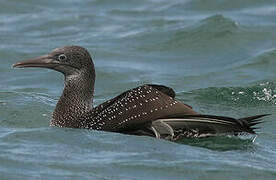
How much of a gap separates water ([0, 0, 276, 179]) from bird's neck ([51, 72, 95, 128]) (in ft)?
0.93

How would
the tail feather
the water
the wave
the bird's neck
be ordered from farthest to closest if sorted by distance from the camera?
the wave < the bird's neck < the tail feather < the water

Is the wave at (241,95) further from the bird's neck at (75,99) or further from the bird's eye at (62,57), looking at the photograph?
the bird's eye at (62,57)

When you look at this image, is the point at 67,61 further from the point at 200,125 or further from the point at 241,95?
the point at 241,95

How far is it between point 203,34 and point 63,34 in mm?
2987

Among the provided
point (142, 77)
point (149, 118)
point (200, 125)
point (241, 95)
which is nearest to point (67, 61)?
point (149, 118)

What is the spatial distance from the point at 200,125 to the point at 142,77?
5.62m

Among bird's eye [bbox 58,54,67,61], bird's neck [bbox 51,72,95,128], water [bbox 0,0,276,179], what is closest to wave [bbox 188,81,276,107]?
water [bbox 0,0,276,179]

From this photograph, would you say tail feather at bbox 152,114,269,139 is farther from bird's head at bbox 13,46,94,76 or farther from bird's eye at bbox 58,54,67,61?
bird's eye at bbox 58,54,67,61

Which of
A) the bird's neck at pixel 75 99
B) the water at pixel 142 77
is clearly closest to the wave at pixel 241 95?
the water at pixel 142 77

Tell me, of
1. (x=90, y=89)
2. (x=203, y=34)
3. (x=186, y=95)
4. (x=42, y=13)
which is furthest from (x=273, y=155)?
(x=42, y=13)

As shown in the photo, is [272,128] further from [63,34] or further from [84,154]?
[63,34]

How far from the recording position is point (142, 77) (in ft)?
48.2

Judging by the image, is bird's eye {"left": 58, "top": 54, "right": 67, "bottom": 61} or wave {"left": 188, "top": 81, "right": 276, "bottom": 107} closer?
bird's eye {"left": 58, "top": 54, "right": 67, "bottom": 61}

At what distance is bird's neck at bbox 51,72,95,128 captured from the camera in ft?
32.9
